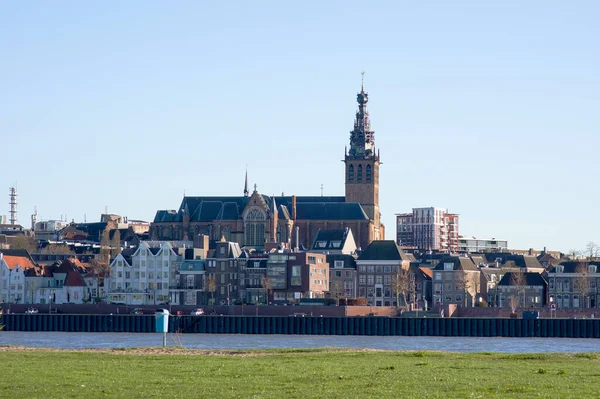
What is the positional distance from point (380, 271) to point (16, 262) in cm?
4470

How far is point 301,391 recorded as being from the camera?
34562 millimetres

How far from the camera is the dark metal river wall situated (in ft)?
383

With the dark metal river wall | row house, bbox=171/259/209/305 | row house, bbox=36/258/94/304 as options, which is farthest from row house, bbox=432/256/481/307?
row house, bbox=36/258/94/304

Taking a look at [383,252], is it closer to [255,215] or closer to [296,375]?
[255,215]

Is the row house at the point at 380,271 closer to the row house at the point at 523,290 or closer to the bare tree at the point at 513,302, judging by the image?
the row house at the point at 523,290

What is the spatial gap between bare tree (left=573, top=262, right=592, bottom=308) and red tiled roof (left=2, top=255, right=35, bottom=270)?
65.3 metres

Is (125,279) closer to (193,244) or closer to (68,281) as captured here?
(68,281)

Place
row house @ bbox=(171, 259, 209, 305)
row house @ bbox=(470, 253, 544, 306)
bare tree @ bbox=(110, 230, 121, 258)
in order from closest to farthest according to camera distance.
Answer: row house @ bbox=(171, 259, 209, 305) → row house @ bbox=(470, 253, 544, 306) → bare tree @ bbox=(110, 230, 121, 258)

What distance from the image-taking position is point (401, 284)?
150 meters

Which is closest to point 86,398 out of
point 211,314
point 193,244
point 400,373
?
point 400,373

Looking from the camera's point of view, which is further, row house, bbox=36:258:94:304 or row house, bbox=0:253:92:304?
row house, bbox=0:253:92:304

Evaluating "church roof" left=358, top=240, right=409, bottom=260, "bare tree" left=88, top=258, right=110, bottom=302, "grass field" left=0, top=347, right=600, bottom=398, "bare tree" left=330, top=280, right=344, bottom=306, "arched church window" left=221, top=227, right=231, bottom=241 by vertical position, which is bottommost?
"grass field" left=0, top=347, right=600, bottom=398

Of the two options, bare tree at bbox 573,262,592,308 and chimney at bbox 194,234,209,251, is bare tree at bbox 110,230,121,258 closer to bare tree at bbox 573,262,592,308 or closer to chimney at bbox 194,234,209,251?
chimney at bbox 194,234,209,251

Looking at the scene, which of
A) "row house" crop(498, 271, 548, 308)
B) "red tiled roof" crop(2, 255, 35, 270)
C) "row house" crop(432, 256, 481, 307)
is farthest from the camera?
"red tiled roof" crop(2, 255, 35, 270)
